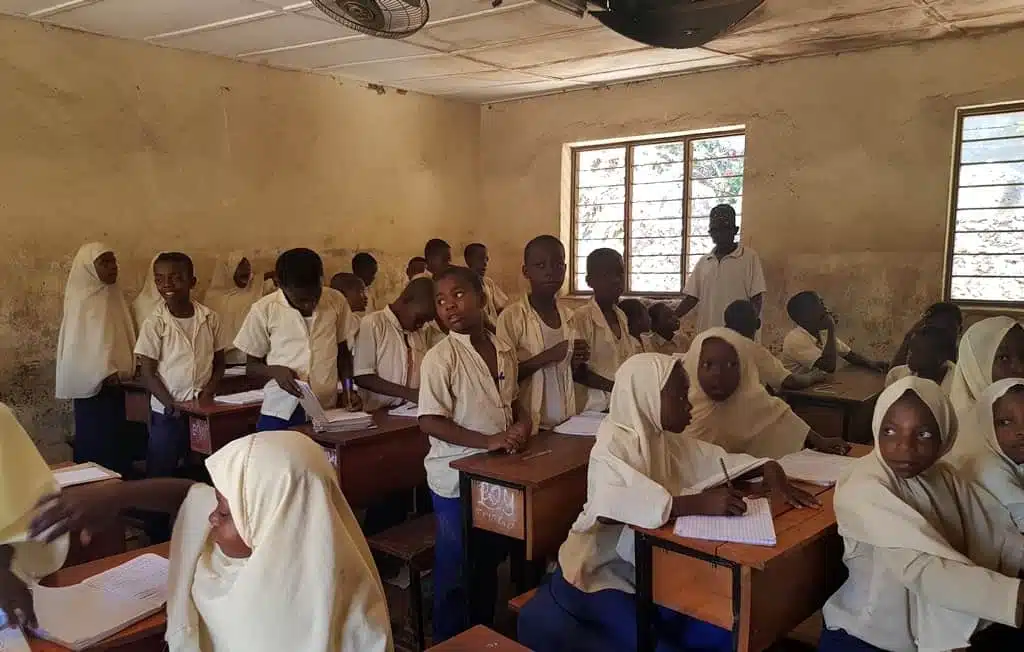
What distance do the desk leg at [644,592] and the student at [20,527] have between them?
1354mm

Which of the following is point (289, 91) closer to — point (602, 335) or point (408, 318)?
point (408, 318)

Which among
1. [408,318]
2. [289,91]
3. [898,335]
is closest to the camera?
[408,318]

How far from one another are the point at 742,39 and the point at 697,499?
400cm

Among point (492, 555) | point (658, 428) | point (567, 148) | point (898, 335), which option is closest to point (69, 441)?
point (492, 555)

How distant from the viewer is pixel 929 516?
1.86m

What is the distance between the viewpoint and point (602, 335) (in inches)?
141

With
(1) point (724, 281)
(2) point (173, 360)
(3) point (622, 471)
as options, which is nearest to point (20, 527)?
(3) point (622, 471)

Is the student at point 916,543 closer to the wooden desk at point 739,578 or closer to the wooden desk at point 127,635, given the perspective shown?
the wooden desk at point 739,578

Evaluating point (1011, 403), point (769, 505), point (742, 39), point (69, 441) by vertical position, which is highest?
point (742, 39)

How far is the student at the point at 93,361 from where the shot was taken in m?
4.32

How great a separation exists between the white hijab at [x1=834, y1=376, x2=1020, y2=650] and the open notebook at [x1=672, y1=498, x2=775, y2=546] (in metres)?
0.19

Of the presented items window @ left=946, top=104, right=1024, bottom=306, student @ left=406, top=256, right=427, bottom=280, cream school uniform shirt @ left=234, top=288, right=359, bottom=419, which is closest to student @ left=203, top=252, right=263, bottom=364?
student @ left=406, top=256, right=427, bottom=280

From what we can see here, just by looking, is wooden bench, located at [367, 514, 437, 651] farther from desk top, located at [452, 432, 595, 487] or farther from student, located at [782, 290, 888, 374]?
student, located at [782, 290, 888, 374]

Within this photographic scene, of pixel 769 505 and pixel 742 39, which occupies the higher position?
pixel 742 39
